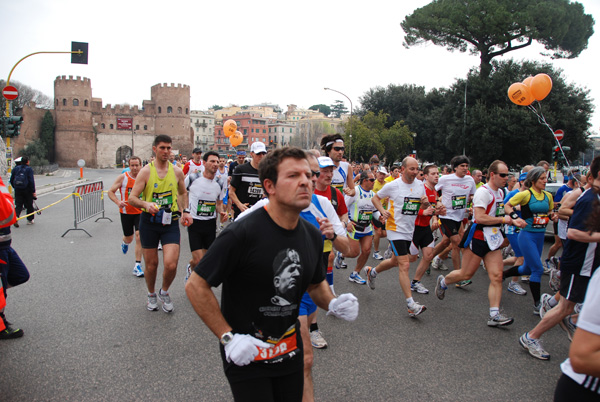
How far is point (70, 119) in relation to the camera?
77.4 meters

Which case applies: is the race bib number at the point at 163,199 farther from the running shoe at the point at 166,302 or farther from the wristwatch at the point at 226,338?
the wristwatch at the point at 226,338

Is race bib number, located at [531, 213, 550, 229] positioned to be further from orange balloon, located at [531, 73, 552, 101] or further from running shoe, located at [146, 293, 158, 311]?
orange balloon, located at [531, 73, 552, 101]

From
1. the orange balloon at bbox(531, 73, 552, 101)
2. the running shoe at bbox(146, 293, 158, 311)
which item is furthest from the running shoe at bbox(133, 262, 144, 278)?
the orange balloon at bbox(531, 73, 552, 101)

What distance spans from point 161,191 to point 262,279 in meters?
3.76

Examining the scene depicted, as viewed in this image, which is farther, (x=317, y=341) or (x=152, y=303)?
(x=152, y=303)

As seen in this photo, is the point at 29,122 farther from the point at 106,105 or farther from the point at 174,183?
the point at 174,183

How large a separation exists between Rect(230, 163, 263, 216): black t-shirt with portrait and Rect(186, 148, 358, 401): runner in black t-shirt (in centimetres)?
412

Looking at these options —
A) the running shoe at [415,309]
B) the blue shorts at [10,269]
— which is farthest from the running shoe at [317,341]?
the blue shorts at [10,269]

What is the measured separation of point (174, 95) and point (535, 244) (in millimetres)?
85908

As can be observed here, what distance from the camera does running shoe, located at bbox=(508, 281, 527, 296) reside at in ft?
21.8

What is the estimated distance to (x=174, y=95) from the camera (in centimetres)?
8469

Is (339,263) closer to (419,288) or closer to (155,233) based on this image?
(419,288)

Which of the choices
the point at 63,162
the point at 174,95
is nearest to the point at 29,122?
the point at 63,162

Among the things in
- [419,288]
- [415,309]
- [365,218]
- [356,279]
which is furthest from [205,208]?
[419,288]
